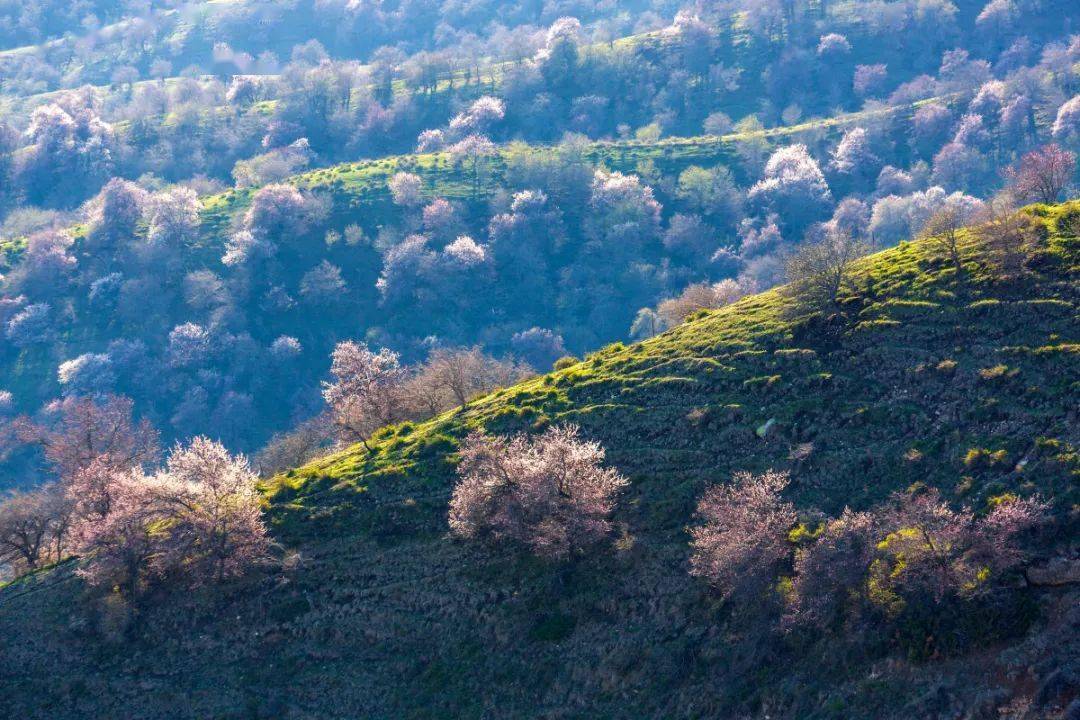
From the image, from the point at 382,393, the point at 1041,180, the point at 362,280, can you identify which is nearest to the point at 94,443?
the point at 382,393

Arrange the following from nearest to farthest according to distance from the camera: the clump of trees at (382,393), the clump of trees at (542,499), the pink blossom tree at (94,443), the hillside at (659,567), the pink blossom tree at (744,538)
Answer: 1. the hillside at (659,567)
2. the pink blossom tree at (744,538)
3. the clump of trees at (542,499)
4. the clump of trees at (382,393)
5. the pink blossom tree at (94,443)

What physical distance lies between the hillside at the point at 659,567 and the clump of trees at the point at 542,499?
140 cm

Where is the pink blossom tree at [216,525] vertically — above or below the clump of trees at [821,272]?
below

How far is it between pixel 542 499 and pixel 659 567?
257 inches

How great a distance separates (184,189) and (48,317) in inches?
1266

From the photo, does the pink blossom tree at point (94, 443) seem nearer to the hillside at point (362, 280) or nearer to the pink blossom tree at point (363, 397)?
the pink blossom tree at point (363, 397)

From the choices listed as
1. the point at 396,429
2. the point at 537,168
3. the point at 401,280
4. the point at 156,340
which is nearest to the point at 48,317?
the point at 156,340

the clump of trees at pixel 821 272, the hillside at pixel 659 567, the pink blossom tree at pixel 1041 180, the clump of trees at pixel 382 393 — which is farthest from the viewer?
the clump of trees at pixel 382 393

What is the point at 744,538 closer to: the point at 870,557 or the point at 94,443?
the point at 870,557

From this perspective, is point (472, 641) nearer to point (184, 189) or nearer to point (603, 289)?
point (603, 289)

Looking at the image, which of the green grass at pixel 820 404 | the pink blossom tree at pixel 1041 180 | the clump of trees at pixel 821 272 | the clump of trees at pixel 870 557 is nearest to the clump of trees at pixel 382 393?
the green grass at pixel 820 404

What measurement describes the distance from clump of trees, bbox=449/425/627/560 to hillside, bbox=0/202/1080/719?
1.40 metres

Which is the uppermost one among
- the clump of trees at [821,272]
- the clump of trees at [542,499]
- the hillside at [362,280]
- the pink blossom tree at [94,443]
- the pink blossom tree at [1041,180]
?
the pink blossom tree at [1041,180]

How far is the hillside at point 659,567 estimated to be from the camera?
133 ft
